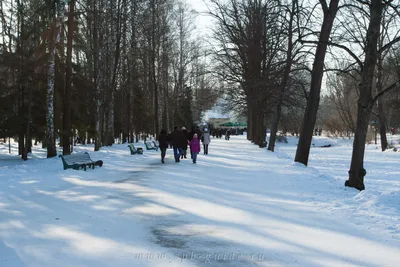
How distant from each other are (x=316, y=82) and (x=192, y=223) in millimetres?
10124

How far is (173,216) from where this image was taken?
7016mm

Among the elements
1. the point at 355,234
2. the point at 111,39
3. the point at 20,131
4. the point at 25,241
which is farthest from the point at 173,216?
the point at 111,39

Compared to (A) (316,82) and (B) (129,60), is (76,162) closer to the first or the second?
(A) (316,82)

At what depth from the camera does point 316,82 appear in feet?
49.3

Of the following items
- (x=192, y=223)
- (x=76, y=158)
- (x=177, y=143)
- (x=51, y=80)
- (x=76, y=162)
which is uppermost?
(x=51, y=80)

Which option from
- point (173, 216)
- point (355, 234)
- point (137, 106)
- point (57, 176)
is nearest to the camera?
point (355, 234)

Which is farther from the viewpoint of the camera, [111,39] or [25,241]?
[111,39]

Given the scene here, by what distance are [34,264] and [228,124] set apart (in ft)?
335

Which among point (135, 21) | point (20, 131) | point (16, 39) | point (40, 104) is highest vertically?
point (135, 21)

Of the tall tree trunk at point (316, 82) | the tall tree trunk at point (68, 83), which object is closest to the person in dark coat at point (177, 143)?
the tall tree trunk at point (316, 82)

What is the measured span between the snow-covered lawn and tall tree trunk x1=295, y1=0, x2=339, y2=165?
14.9ft

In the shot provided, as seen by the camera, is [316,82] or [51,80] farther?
[51,80]

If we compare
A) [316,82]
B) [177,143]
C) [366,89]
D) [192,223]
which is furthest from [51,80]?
[192,223]

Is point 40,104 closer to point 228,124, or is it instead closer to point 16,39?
point 16,39
